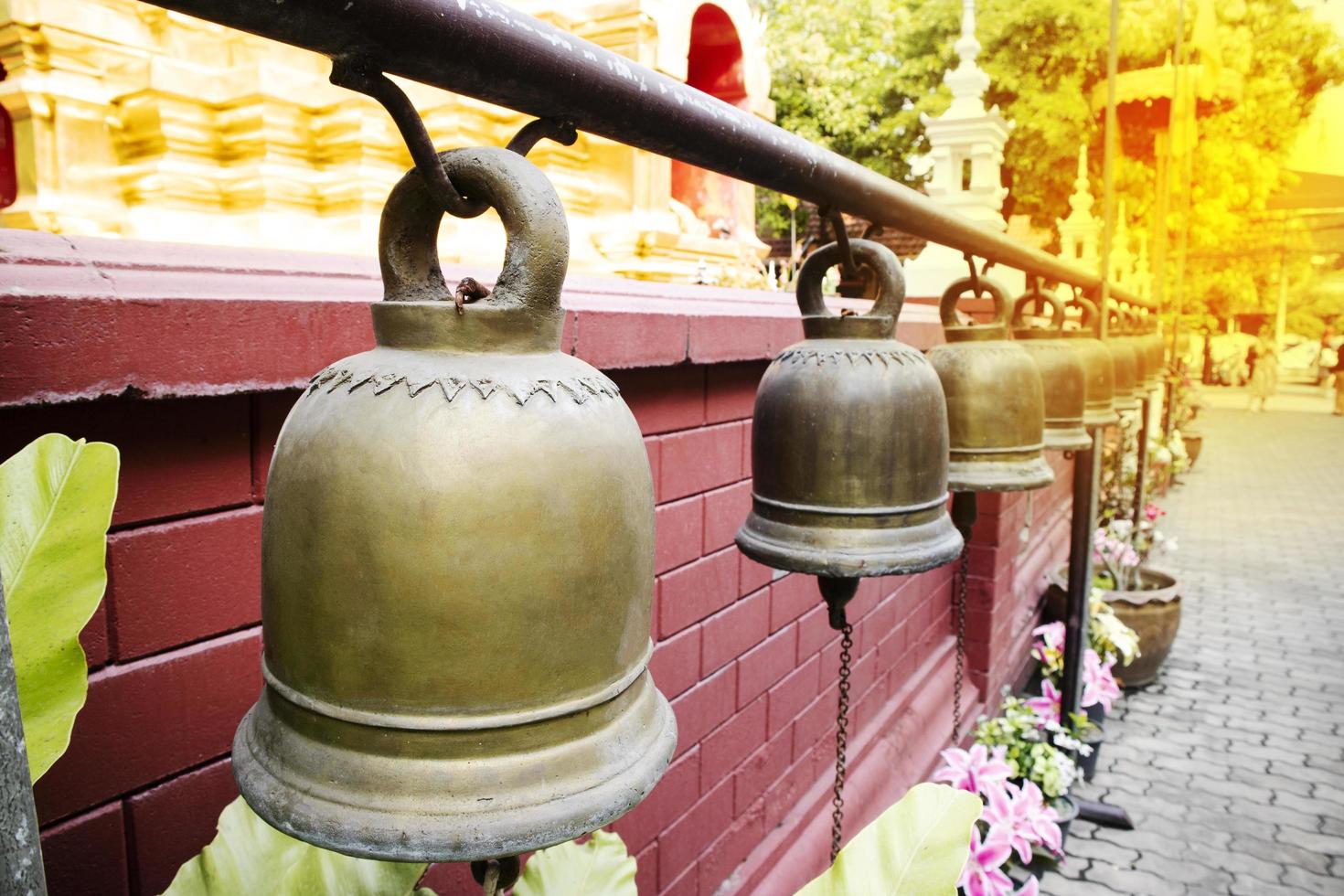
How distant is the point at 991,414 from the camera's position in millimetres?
1884

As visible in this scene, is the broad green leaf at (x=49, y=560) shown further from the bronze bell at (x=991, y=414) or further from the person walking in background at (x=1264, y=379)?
the person walking in background at (x=1264, y=379)

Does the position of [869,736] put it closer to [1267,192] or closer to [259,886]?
[259,886]

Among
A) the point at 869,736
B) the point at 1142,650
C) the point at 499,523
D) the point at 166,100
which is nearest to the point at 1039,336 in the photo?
the point at 869,736

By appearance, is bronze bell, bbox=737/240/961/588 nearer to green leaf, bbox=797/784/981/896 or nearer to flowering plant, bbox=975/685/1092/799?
green leaf, bbox=797/784/981/896

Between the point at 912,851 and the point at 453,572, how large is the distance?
0.56 meters

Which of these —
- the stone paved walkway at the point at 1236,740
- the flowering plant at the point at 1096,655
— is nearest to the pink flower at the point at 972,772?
the stone paved walkway at the point at 1236,740

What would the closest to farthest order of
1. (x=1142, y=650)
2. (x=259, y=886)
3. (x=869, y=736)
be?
(x=259, y=886), (x=869, y=736), (x=1142, y=650)

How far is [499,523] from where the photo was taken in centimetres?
63

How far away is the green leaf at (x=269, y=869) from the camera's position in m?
1.00

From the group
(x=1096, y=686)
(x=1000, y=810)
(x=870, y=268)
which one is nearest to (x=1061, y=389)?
(x=870, y=268)

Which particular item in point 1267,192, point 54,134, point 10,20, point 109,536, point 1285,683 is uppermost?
point 1267,192

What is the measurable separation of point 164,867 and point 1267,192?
19.9 meters

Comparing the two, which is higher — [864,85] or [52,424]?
[864,85]

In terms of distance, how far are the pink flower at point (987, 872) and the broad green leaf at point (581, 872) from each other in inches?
92.7
